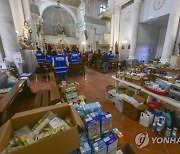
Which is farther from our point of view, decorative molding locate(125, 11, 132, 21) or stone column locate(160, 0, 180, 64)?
decorative molding locate(125, 11, 132, 21)

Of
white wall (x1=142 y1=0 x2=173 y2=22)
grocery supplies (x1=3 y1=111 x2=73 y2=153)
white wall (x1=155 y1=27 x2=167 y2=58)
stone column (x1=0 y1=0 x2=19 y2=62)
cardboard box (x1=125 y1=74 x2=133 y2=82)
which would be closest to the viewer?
grocery supplies (x1=3 y1=111 x2=73 y2=153)

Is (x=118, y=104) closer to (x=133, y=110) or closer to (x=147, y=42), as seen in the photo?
(x=133, y=110)

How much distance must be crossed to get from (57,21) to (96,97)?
842 inches

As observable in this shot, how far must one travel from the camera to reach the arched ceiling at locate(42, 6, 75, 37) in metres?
19.4

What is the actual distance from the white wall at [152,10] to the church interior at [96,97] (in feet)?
0.20

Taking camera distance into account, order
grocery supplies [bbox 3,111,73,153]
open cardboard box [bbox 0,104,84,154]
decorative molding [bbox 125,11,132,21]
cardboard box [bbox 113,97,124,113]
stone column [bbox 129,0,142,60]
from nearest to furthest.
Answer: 1. open cardboard box [bbox 0,104,84,154]
2. grocery supplies [bbox 3,111,73,153]
3. cardboard box [bbox 113,97,124,113]
4. stone column [bbox 129,0,142,60]
5. decorative molding [bbox 125,11,132,21]

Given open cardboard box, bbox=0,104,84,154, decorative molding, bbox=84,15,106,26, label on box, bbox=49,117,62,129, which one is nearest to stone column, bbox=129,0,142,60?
decorative molding, bbox=84,15,106,26

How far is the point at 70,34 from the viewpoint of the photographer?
71.3 feet

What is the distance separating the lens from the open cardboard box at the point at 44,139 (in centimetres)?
83

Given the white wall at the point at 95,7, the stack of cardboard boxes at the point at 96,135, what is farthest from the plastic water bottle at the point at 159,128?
the white wall at the point at 95,7

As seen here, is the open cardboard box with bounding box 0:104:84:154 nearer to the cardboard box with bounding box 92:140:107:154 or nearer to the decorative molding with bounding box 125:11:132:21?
the cardboard box with bounding box 92:140:107:154

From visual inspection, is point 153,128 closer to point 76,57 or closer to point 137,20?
point 76,57

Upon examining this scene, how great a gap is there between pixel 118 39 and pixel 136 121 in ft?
35.6

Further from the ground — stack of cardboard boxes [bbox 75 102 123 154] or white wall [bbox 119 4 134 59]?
white wall [bbox 119 4 134 59]
